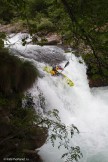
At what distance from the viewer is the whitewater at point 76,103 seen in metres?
7.07

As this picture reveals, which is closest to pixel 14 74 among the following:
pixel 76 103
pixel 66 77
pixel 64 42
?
pixel 64 42

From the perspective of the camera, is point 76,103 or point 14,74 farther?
point 76,103

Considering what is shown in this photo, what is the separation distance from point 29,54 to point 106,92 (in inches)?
122

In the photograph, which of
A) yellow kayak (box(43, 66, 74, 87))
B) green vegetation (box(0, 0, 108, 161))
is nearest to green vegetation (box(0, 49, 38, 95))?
green vegetation (box(0, 0, 108, 161))

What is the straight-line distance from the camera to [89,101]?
10.4 m

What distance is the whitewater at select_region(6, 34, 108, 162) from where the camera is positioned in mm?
7066

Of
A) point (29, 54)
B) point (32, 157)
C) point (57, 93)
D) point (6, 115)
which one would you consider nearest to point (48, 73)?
point (57, 93)

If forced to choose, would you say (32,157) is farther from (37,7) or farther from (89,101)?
(37,7)

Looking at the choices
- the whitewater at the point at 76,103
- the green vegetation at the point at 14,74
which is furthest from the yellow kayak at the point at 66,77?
the green vegetation at the point at 14,74

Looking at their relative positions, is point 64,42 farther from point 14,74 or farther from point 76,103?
point 76,103

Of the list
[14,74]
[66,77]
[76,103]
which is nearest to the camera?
[14,74]

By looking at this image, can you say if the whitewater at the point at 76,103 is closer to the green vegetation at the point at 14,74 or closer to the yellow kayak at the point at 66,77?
the yellow kayak at the point at 66,77

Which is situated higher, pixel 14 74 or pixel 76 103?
pixel 14 74

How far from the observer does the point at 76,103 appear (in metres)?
9.95
